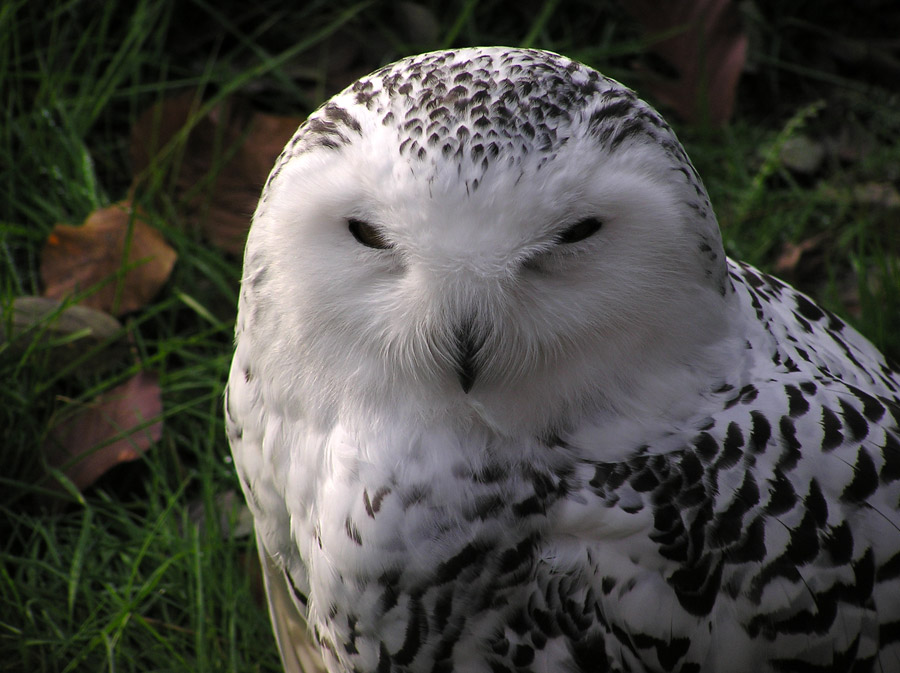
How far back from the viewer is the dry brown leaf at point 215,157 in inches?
98.1

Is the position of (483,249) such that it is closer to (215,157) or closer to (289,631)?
(289,631)

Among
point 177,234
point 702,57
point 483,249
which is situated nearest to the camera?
point 483,249

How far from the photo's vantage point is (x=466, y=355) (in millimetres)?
1205

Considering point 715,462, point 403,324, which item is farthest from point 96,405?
point 715,462

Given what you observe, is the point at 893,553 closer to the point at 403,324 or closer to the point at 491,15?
the point at 403,324

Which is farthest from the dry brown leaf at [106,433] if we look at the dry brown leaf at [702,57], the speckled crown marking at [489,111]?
the dry brown leaf at [702,57]

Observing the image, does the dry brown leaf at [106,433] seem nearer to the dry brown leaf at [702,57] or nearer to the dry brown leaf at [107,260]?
the dry brown leaf at [107,260]

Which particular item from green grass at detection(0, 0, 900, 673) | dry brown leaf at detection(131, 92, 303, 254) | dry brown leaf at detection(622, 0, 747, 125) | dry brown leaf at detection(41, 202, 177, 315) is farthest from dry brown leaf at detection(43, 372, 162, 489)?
dry brown leaf at detection(622, 0, 747, 125)

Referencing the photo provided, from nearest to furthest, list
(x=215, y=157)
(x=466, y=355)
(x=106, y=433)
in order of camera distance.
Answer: (x=466, y=355)
(x=106, y=433)
(x=215, y=157)

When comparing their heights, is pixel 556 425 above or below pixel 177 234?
above

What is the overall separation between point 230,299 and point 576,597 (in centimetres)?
141

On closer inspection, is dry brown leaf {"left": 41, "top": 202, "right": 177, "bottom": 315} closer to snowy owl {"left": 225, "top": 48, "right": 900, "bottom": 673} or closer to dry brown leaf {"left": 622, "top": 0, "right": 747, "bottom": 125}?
snowy owl {"left": 225, "top": 48, "right": 900, "bottom": 673}

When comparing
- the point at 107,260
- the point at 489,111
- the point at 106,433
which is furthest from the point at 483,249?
the point at 107,260

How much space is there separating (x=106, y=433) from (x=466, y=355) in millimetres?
1180
